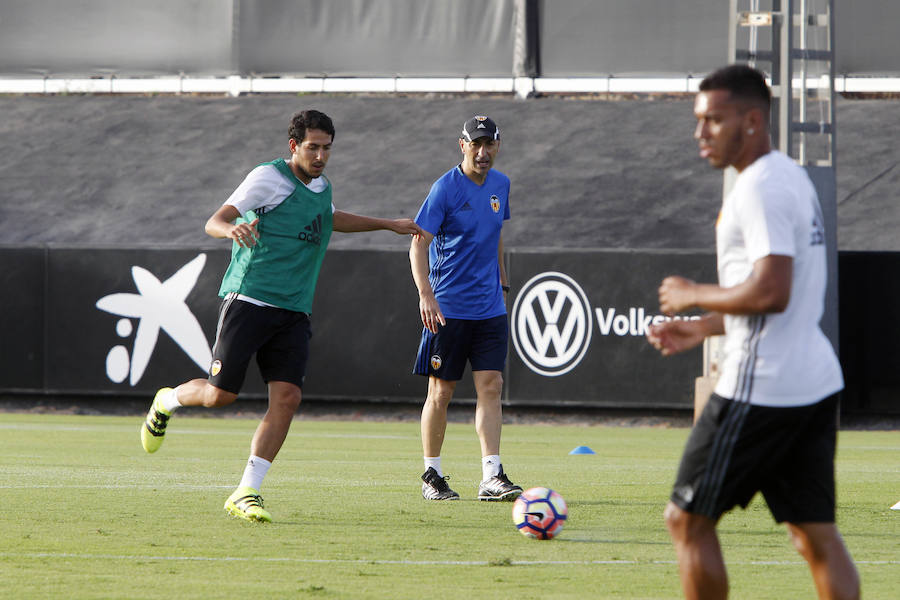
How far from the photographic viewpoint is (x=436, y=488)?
9.31 meters

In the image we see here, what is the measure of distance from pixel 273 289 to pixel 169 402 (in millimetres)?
1163

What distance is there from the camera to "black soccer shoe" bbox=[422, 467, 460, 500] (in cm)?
927

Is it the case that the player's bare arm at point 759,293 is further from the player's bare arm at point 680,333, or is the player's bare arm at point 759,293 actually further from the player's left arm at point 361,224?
the player's left arm at point 361,224

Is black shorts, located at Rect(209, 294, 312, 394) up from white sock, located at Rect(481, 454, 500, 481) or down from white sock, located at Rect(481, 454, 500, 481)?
up

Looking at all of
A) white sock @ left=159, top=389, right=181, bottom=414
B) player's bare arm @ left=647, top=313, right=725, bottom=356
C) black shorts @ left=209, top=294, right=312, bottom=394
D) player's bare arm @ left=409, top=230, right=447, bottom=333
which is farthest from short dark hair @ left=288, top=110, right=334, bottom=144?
player's bare arm @ left=647, top=313, right=725, bottom=356

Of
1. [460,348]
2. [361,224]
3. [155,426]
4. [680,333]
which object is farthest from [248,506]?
[680,333]

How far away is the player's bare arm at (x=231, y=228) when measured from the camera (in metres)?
7.48

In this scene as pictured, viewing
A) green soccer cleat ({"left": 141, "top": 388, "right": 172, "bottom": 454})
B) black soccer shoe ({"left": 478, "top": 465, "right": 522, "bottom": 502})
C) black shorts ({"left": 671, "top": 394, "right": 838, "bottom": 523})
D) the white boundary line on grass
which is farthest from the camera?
black soccer shoe ({"left": 478, "top": 465, "right": 522, "bottom": 502})

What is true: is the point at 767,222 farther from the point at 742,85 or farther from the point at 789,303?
the point at 742,85

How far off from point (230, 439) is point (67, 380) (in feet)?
16.9

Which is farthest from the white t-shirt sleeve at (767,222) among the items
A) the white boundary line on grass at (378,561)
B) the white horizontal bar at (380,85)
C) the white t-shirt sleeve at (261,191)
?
the white horizontal bar at (380,85)

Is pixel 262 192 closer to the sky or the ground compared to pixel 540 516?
closer to the sky

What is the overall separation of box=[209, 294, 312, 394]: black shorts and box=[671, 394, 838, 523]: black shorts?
13.1 feet

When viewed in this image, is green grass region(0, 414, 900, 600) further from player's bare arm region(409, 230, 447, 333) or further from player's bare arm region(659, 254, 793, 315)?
player's bare arm region(659, 254, 793, 315)
